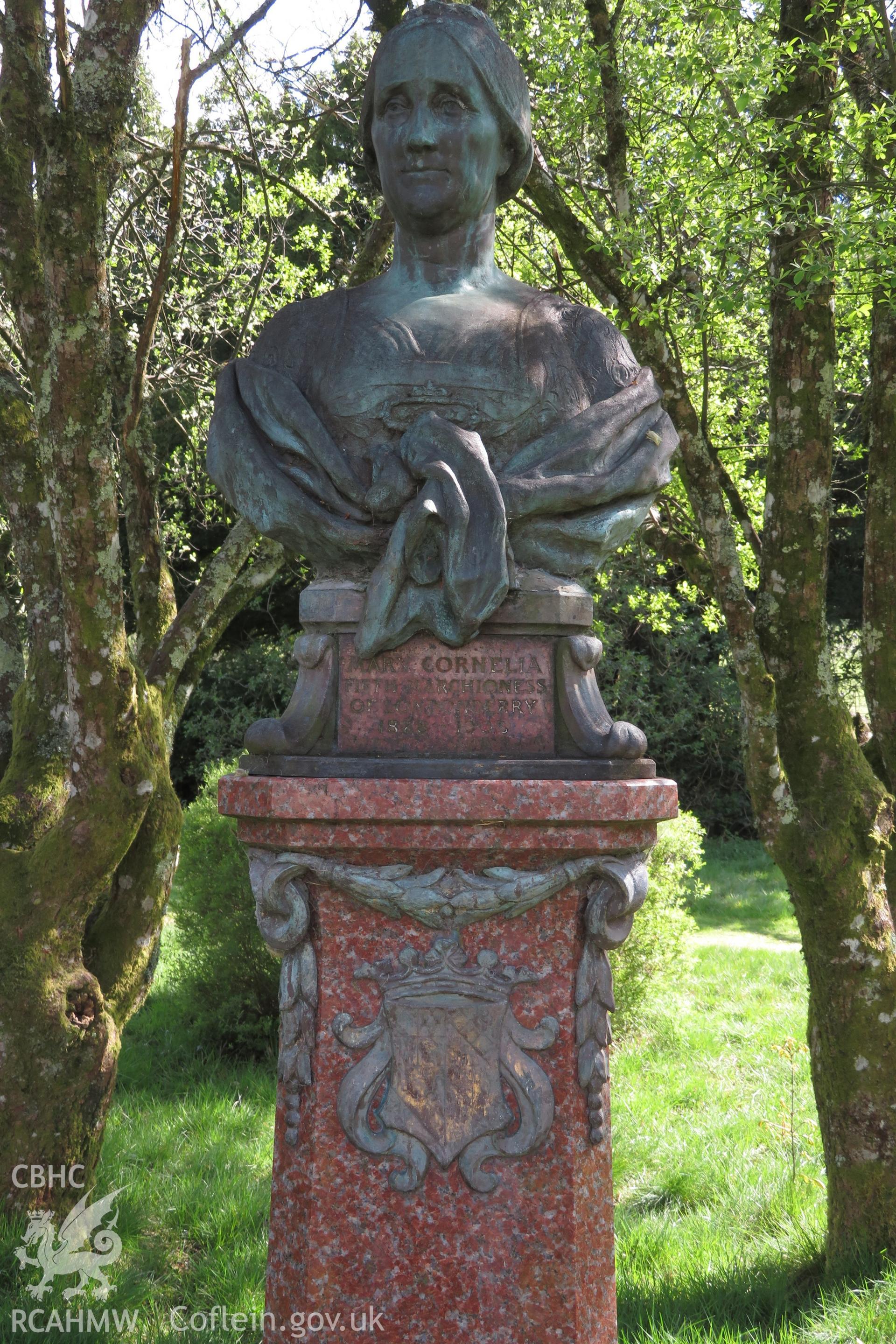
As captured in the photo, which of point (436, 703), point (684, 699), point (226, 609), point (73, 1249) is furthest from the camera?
point (684, 699)

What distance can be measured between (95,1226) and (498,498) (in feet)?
10.4

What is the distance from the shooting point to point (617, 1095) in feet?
20.2

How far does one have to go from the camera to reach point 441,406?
3057 mm

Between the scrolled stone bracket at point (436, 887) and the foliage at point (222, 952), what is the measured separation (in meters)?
4.34

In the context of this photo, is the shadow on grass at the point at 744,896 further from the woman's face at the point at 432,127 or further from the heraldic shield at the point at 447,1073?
the woman's face at the point at 432,127

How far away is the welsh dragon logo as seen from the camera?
3938 mm

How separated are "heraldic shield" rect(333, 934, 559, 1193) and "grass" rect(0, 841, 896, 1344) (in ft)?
4.32

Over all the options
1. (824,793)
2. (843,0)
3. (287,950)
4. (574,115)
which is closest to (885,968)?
(824,793)

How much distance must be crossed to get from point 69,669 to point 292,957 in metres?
1.81

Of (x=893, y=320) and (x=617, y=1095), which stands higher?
(x=893, y=320)

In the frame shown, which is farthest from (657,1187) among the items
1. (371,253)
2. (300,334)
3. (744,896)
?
(744,896)

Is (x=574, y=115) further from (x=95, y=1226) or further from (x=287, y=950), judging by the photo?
(x=95, y=1226)

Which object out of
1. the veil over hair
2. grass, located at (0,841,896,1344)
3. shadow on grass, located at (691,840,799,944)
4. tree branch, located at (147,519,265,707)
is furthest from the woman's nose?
shadow on grass, located at (691,840,799,944)

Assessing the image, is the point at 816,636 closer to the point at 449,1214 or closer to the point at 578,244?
the point at 578,244
